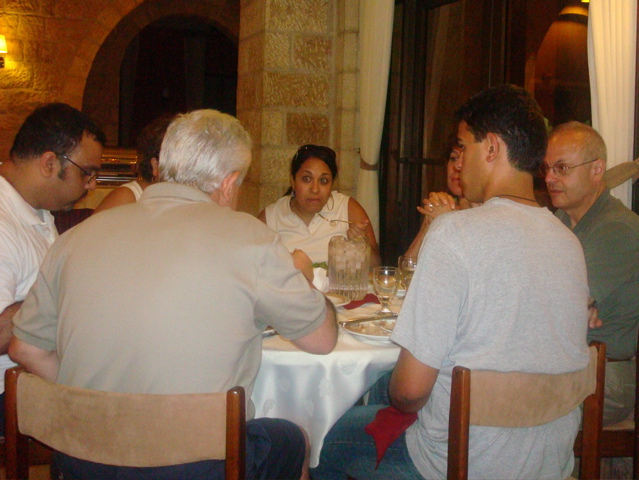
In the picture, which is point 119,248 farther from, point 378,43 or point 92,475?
point 378,43

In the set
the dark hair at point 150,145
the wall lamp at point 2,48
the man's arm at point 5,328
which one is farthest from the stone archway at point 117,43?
the man's arm at point 5,328

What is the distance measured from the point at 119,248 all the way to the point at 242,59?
372cm

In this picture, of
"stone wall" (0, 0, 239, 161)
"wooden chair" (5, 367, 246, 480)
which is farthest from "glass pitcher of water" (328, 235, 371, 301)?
"stone wall" (0, 0, 239, 161)

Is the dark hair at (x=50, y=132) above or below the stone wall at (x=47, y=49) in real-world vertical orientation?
below

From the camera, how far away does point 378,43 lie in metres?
4.29

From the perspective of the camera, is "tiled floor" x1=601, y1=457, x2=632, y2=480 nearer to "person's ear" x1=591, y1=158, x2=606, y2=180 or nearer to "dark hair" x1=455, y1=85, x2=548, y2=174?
"person's ear" x1=591, y1=158, x2=606, y2=180

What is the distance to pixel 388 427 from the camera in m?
1.49

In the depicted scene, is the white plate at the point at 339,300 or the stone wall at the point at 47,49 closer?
the white plate at the point at 339,300

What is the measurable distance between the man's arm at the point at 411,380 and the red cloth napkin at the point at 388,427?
0.13 metres

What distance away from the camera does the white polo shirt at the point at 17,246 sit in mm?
1765

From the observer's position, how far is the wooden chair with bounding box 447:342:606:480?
121 cm

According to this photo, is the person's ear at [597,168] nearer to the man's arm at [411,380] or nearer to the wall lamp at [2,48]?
the man's arm at [411,380]

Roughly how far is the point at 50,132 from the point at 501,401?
1673 mm

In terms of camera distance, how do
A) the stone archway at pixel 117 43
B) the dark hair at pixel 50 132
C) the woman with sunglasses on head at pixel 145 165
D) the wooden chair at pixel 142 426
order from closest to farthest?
the wooden chair at pixel 142 426 < the dark hair at pixel 50 132 < the woman with sunglasses on head at pixel 145 165 < the stone archway at pixel 117 43
